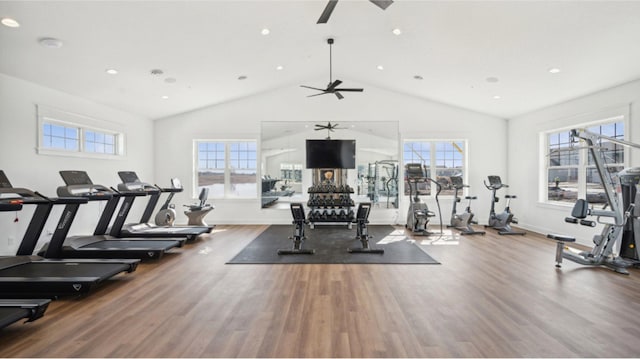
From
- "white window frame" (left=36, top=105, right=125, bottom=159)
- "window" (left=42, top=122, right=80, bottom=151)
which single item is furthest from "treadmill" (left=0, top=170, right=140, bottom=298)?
"window" (left=42, top=122, right=80, bottom=151)

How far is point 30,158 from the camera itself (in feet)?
16.2

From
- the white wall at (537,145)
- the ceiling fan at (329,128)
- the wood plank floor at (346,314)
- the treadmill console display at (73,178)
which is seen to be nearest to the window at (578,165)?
the white wall at (537,145)

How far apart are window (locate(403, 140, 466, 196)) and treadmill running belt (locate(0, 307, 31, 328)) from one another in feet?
24.4

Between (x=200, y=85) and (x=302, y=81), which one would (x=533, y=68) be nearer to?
(x=302, y=81)

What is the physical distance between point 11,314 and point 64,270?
55.4 inches

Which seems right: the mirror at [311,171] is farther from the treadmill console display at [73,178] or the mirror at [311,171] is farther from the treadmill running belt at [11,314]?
the treadmill running belt at [11,314]

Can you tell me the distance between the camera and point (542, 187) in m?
7.00

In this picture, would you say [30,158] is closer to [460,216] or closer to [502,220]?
[460,216]

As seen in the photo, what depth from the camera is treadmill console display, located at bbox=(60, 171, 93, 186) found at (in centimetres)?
438

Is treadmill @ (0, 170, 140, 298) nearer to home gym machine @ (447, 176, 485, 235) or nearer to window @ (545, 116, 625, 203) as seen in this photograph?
home gym machine @ (447, 176, 485, 235)

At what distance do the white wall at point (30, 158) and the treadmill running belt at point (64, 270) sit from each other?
1.42m

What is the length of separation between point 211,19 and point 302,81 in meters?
3.80

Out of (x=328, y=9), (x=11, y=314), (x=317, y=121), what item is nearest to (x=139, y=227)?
(x=11, y=314)

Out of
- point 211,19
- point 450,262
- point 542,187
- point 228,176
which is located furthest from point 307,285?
point 542,187
